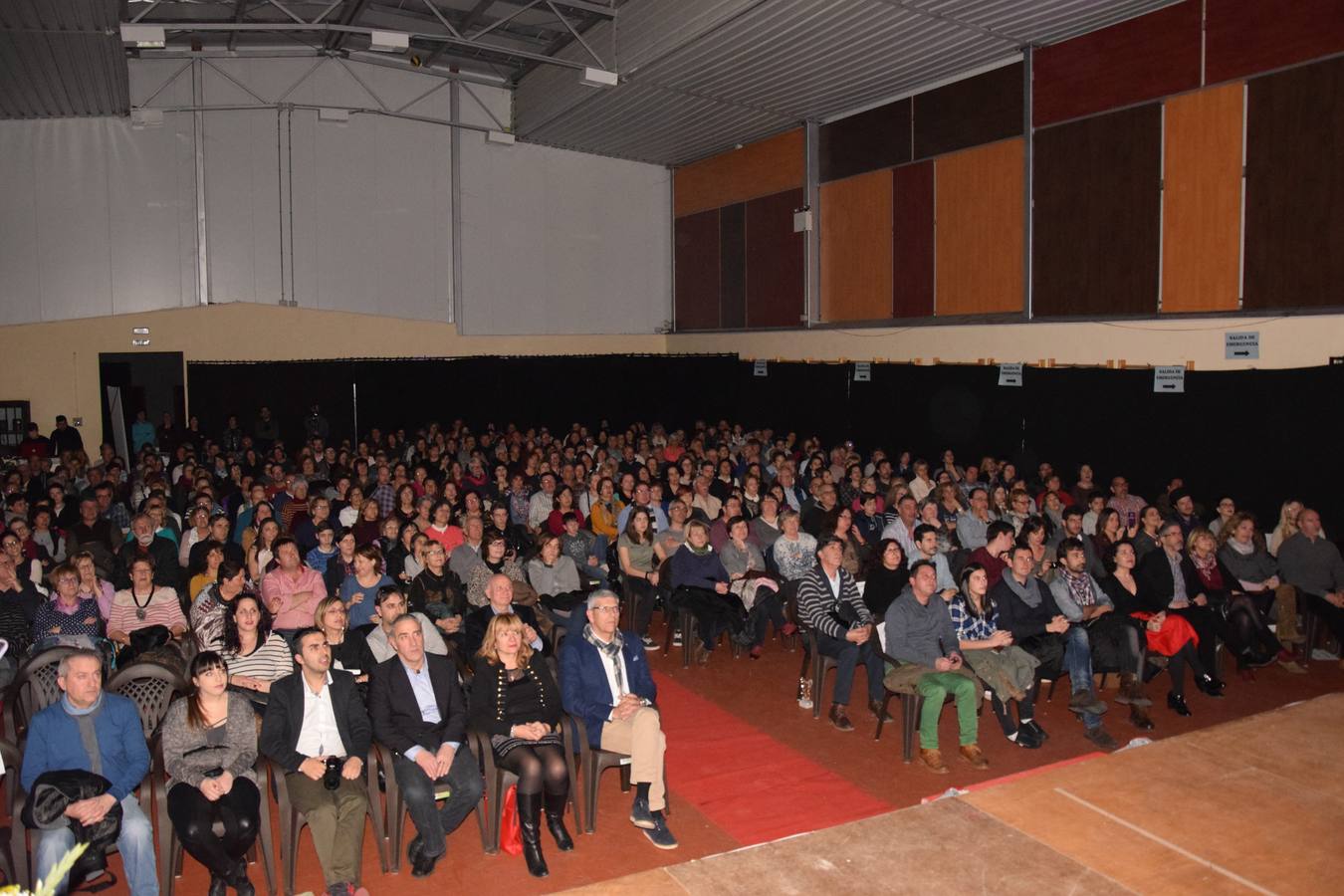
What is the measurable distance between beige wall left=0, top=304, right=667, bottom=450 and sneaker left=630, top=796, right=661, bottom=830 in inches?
536

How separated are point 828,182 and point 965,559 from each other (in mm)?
9259

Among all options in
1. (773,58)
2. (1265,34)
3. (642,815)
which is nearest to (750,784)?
(642,815)

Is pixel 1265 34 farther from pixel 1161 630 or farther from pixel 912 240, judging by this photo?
pixel 1161 630

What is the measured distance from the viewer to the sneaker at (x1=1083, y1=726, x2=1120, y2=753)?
5.95 metres

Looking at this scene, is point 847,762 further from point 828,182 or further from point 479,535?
point 828,182

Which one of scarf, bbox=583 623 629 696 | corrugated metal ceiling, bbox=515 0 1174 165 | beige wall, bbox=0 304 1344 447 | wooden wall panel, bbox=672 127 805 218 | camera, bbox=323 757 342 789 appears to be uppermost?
corrugated metal ceiling, bbox=515 0 1174 165

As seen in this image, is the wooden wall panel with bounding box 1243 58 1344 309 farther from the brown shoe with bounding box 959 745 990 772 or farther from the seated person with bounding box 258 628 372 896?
the seated person with bounding box 258 628 372 896

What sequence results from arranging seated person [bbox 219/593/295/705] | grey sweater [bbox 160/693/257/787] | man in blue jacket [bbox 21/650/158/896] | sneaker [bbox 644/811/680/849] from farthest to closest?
seated person [bbox 219/593/295/705] → sneaker [bbox 644/811/680/849] → grey sweater [bbox 160/693/257/787] → man in blue jacket [bbox 21/650/158/896]

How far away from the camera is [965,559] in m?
8.01

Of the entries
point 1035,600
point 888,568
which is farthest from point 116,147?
point 1035,600

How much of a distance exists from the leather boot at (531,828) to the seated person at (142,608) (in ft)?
9.24

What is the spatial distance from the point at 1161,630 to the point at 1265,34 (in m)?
6.48

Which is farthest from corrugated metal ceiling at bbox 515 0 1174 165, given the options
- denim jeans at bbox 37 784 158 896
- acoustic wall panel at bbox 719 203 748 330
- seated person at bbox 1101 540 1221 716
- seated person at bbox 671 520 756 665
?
denim jeans at bbox 37 784 158 896

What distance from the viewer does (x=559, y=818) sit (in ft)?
15.7
